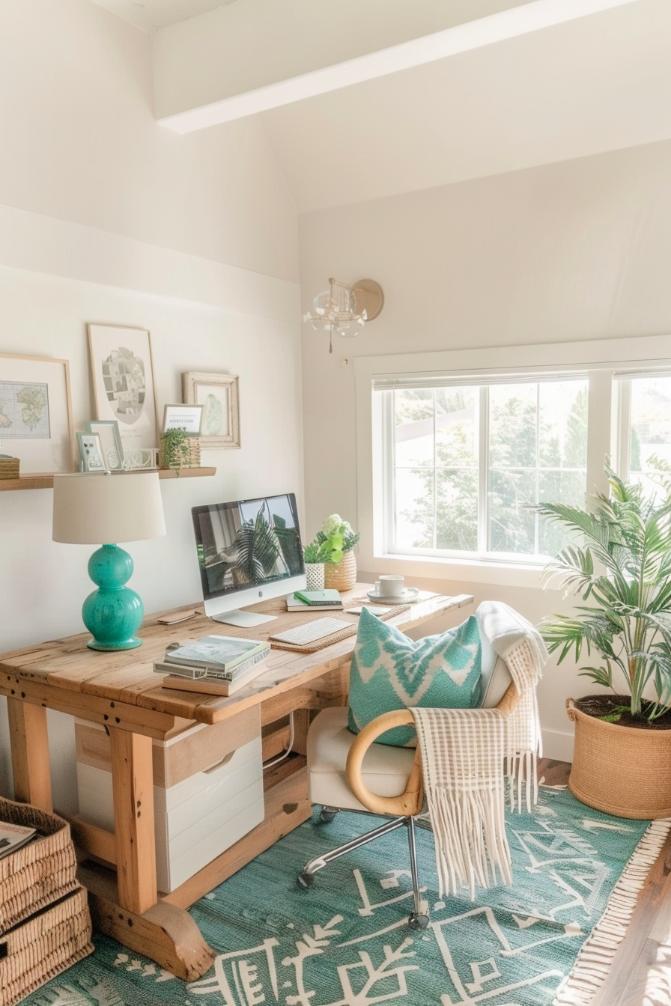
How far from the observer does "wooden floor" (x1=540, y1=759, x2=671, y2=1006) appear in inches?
76.0

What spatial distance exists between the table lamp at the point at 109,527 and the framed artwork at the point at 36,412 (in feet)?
0.89

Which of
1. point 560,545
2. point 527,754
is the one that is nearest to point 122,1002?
point 527,754

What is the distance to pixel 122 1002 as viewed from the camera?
1949mm

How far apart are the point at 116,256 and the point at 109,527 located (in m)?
1.08

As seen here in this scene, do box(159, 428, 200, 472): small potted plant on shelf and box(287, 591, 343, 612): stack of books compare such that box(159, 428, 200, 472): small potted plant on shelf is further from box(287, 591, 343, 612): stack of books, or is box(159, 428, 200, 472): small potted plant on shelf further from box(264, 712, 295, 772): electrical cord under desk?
box(264, 712, 295, 772): electrical cord under desk

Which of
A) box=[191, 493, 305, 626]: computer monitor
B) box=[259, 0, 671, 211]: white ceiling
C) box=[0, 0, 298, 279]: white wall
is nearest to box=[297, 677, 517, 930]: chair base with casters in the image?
box=[191, 493, 305, 626]: computer monitor

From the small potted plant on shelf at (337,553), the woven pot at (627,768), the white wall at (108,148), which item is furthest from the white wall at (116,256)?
the woven pot at (627,768)

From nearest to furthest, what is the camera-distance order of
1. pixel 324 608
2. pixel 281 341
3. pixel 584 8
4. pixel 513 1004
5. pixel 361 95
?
1. pixel 513 1004
2. pixel 584 8
3. pixel 324 608
4. pixel 361 95
5. pixel 281 341

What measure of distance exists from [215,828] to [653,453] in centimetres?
211

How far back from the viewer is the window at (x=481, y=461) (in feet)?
10.6

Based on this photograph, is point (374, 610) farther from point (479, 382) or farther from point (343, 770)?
point (479, 382)

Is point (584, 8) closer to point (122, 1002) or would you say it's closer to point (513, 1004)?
point (513, 1004)

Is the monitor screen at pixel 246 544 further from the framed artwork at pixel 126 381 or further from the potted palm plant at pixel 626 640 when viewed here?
the potted palm plant at pixel 626 640

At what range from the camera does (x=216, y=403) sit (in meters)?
3.23
